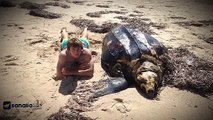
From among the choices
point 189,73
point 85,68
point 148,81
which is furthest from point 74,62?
point 189,73

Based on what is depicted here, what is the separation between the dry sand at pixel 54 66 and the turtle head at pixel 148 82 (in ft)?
0.49

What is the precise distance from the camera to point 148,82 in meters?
3.89

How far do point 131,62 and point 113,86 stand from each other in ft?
2.14

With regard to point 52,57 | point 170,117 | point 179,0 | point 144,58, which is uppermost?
point 179,0

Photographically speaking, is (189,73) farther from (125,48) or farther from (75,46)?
(75,46)

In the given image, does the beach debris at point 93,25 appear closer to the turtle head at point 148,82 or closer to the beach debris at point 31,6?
the beach debris at point 31,6

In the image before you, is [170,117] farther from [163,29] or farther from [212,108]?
[163,29]

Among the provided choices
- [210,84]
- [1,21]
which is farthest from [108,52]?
[1,21]

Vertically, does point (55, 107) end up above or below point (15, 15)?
below

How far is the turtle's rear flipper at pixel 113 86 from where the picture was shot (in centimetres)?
391

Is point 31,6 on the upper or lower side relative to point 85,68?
upper

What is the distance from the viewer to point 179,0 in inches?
510

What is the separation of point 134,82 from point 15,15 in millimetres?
6109

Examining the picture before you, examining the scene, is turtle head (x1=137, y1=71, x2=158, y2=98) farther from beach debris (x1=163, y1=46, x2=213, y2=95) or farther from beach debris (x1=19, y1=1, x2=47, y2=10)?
beach debris (x1=19, y1=1, x2=47, y2=10)
